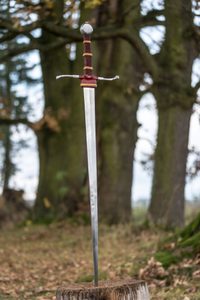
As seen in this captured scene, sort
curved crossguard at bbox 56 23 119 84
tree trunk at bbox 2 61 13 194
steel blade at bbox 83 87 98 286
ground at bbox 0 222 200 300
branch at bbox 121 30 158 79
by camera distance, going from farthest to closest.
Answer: tree trunk at bbox 2 61 13 194 < branch at bbox 121 30 158 79 < ground at bbox 0 222 200 300 < curved crossguard at bbox 56 23 119 84 < steel blade at bbox 83 87 98 286

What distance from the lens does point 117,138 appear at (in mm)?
19297

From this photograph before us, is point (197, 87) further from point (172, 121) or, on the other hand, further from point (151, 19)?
point (151, 19)

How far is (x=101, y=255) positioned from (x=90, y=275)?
2490 millimetres

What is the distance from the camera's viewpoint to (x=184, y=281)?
9.13m

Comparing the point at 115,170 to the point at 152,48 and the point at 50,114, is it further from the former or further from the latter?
the point at 152,48

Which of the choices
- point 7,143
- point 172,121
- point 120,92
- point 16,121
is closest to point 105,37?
point 172,121

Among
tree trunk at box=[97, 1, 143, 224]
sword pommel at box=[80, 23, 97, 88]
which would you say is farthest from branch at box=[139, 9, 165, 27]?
sword pommel at box=[80, 23, 97, 88]

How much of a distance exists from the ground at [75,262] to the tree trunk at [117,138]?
4.28ft

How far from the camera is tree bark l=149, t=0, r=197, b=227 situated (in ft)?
52.5

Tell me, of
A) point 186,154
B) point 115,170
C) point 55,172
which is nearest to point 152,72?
point 186,154

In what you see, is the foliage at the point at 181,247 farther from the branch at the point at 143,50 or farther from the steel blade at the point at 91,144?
the branch at the point at 143,50

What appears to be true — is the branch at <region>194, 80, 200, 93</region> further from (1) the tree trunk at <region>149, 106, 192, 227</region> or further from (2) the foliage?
(2) the foliage

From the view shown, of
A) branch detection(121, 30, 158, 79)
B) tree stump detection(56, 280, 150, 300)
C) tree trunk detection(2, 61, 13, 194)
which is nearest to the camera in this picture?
tree stump detection(56, 280, 150, 300)

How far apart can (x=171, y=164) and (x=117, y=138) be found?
9.93ft
